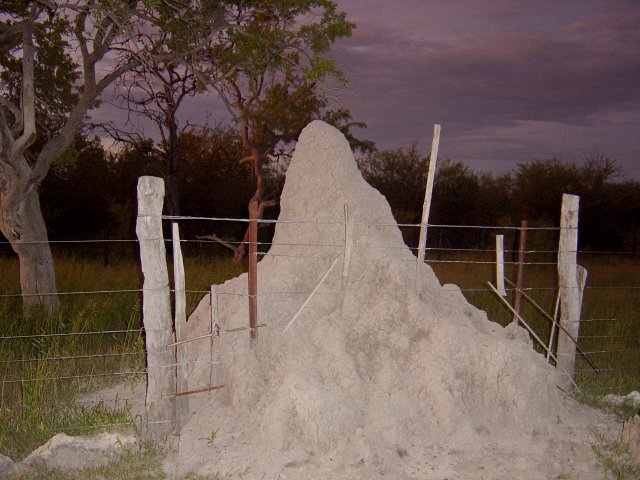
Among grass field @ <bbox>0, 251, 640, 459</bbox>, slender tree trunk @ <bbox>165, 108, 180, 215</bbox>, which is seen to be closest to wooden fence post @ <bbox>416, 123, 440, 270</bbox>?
grass field @ <bbox>0, 251, 640, 459</bbox>

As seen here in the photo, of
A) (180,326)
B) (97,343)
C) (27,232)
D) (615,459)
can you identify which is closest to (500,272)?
(615,459)

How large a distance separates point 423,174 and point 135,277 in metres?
13.4

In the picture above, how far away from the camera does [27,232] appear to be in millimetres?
8562

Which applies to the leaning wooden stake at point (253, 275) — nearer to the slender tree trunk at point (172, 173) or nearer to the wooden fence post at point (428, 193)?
the wooden fence post at point (428, 193)

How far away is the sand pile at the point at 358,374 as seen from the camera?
461 cm

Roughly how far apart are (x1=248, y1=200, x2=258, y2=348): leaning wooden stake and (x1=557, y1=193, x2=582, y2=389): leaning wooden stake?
3369mm

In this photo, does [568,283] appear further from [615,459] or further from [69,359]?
[69,359]

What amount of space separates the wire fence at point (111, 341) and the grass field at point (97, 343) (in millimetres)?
13

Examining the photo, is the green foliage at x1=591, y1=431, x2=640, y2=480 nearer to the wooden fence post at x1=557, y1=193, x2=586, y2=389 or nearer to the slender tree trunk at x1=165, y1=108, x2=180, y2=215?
the wooden fence post at x1=557, y1=193, x2=586, y2=389

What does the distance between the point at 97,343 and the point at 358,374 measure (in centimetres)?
406

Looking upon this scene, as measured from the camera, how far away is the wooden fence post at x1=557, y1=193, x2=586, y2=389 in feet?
20.6

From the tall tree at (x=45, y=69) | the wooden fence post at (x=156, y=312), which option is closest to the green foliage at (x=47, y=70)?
the tall tree at (x=45, y=69)

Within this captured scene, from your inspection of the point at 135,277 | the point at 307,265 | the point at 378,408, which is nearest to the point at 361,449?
the point at 378,408

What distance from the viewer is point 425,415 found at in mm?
4969
